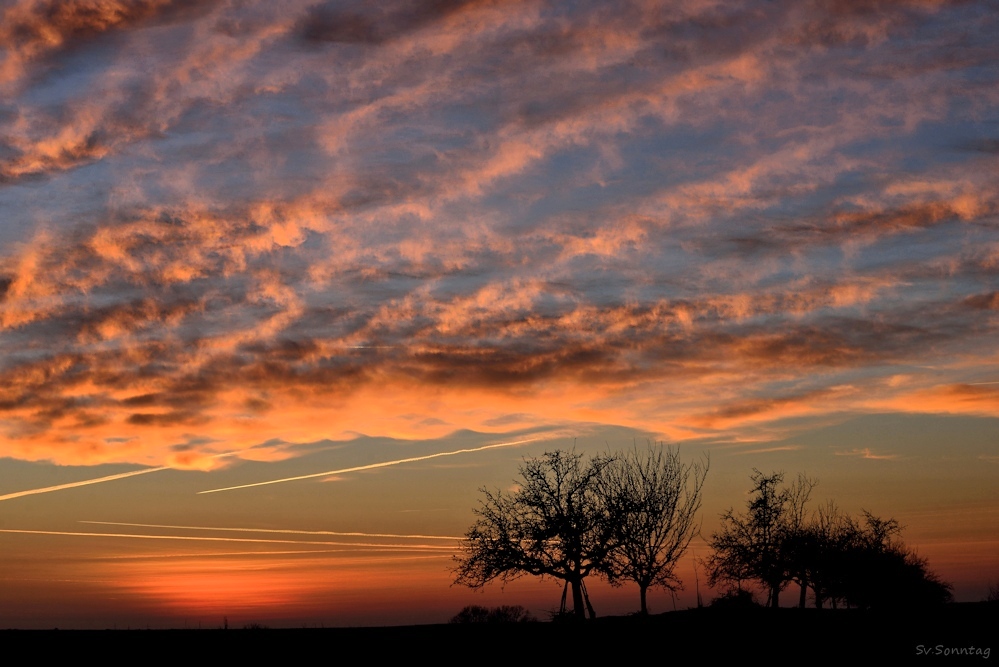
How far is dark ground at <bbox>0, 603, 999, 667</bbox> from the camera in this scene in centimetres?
2998

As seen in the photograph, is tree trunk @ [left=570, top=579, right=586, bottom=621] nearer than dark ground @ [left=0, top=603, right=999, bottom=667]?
No

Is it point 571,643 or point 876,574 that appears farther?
point 876,574

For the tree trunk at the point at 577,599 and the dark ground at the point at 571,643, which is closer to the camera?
the dark ground at the point at 571,643

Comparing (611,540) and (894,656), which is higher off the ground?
(611,540)

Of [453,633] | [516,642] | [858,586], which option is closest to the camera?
[516,642]

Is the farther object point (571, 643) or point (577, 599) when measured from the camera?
point (577, 599)

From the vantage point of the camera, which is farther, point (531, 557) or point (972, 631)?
point (531, 557)

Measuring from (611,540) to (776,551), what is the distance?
75.1 feet

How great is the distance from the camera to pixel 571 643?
34.6m

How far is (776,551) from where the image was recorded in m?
81.1

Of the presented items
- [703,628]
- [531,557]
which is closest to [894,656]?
[703,628]

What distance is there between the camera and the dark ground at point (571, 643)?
29984mm

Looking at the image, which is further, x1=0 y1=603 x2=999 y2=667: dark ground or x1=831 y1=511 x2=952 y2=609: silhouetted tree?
x1=831 y1=511 x2=952 y2=609: silhouetted tree

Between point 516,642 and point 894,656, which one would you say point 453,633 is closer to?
point 516,642
